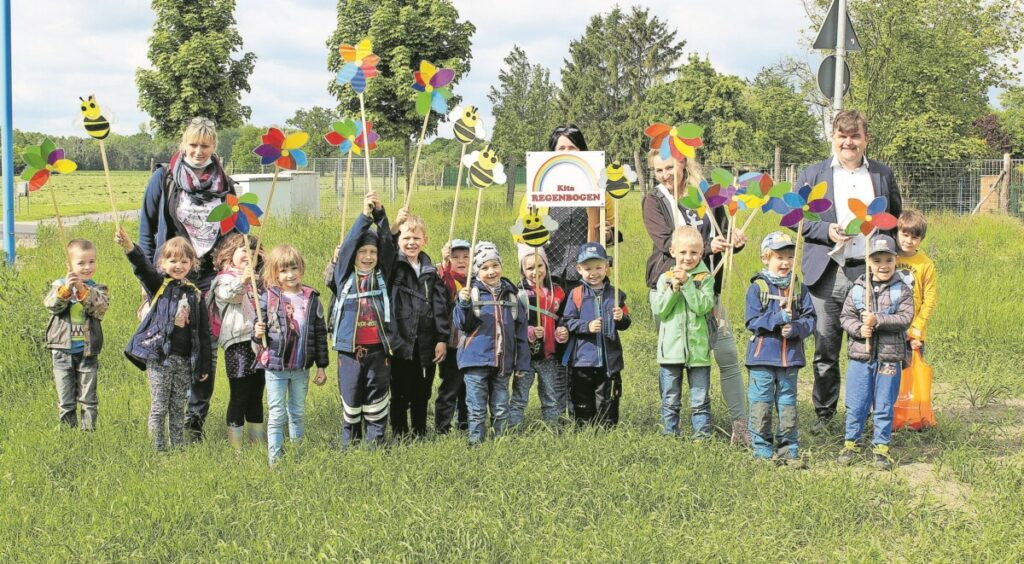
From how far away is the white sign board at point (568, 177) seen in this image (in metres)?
5.53

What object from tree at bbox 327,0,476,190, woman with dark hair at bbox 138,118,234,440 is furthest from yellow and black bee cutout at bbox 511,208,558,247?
tree at bbox 327,0,476,190

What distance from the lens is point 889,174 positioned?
17.9 feet

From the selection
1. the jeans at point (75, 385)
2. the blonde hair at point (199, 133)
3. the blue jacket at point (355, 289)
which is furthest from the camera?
the jeans at point (75, 385)

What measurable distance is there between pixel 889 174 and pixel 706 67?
35665mm

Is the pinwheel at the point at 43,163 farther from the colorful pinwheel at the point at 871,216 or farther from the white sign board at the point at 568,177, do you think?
the colorful pinwheel at the point at 871,216

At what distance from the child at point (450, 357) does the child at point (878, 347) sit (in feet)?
7.81

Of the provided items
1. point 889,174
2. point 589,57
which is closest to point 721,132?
point 589,57

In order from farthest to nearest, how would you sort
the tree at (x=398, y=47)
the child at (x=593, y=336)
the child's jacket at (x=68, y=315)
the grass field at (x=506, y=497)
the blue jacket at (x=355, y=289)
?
the tree at (x=398, y=47), the child's jacket at (x=68, y=315), the child at (x=593, y=336), the blue jacket at (x=355, y=289), the grass field at (x=506, y=497)

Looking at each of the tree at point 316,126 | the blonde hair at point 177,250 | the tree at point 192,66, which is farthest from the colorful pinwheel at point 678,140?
the tree at point 316,126

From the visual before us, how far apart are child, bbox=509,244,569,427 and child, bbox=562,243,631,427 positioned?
0.11m

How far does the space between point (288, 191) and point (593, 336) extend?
13888 millimetres

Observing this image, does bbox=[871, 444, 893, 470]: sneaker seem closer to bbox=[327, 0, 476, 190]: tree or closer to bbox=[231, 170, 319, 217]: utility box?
bbox=[231, 170, 319, 217]: utility box

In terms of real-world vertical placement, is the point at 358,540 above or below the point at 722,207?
below

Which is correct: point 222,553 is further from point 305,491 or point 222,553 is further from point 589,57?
point 589,57
